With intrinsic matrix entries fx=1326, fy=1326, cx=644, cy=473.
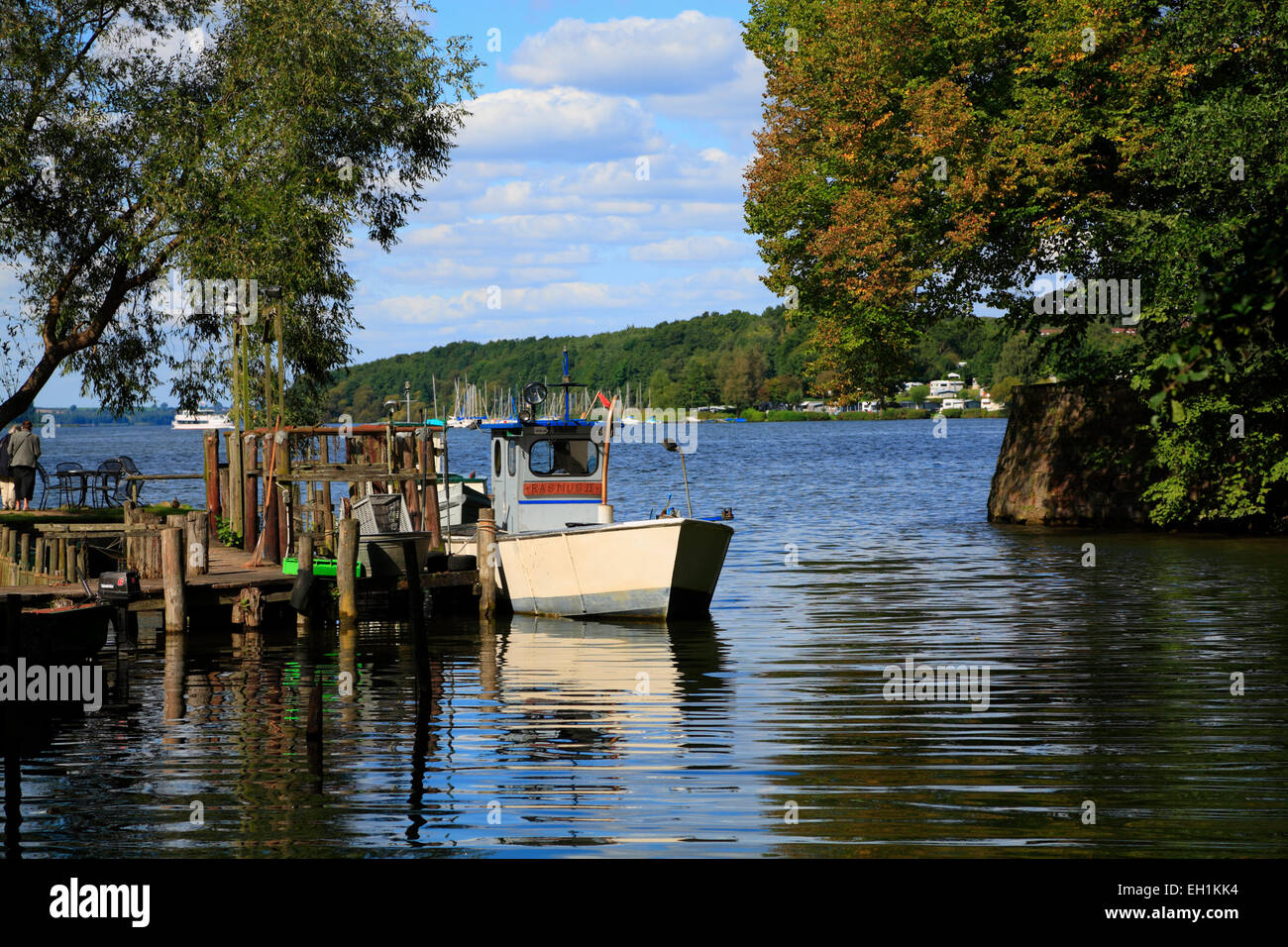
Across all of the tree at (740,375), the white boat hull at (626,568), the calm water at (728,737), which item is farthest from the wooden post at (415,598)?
the tree at (740,375)

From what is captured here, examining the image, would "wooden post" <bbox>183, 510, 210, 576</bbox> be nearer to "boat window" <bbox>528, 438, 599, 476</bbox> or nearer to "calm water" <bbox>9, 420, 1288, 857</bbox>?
"calm water" <bbox>9, 420, 1288, 857</bbox>

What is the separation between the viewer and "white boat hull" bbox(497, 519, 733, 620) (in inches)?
814

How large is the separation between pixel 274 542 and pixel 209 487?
20.5 feet

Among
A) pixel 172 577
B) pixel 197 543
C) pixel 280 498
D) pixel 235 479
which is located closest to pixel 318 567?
pixel 197 543

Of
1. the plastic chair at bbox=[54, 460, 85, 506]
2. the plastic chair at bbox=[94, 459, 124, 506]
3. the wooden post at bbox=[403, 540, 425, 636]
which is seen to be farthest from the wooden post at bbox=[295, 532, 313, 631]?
the plastic chair at bbox=[94, 459, 124, 506]

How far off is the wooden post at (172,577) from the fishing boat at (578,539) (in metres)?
5.58

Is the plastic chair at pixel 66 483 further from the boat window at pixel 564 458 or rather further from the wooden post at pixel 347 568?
the wooden post at pixel 347 568

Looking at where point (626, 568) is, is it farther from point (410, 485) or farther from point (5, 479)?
point (5, 479)

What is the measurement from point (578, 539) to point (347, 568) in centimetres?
364

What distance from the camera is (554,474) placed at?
23.8 metres

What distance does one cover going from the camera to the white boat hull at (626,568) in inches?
814

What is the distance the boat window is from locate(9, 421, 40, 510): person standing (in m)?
10.9
